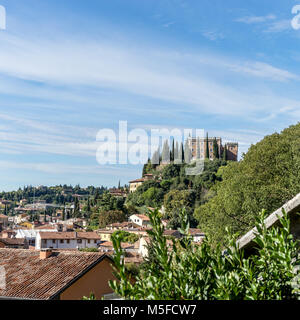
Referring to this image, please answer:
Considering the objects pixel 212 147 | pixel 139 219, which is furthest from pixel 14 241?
pixel 212 147

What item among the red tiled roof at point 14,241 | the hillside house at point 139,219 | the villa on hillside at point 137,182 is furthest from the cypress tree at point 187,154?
the red tiled roof at point 14,241

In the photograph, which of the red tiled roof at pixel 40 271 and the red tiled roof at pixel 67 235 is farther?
the red tiled roof at pixel 67 235

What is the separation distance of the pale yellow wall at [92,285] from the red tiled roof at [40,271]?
16cm

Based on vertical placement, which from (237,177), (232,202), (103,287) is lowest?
(103,287)

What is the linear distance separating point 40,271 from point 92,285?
4.66ft

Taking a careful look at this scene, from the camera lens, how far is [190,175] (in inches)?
2420

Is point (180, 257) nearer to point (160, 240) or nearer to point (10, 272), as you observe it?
point (160, 240)

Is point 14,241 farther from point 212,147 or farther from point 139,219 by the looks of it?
point 212,147

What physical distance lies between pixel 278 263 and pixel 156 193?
58.9 m

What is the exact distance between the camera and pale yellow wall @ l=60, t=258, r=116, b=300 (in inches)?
352

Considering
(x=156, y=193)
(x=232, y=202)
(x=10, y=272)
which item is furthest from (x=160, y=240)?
(x=156, y=193)

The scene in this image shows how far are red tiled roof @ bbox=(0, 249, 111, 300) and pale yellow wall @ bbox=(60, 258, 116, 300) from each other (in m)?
0.16

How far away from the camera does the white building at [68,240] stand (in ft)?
128

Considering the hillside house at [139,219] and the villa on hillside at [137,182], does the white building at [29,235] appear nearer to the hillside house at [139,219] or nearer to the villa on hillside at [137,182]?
the hillside house at [139,219]
